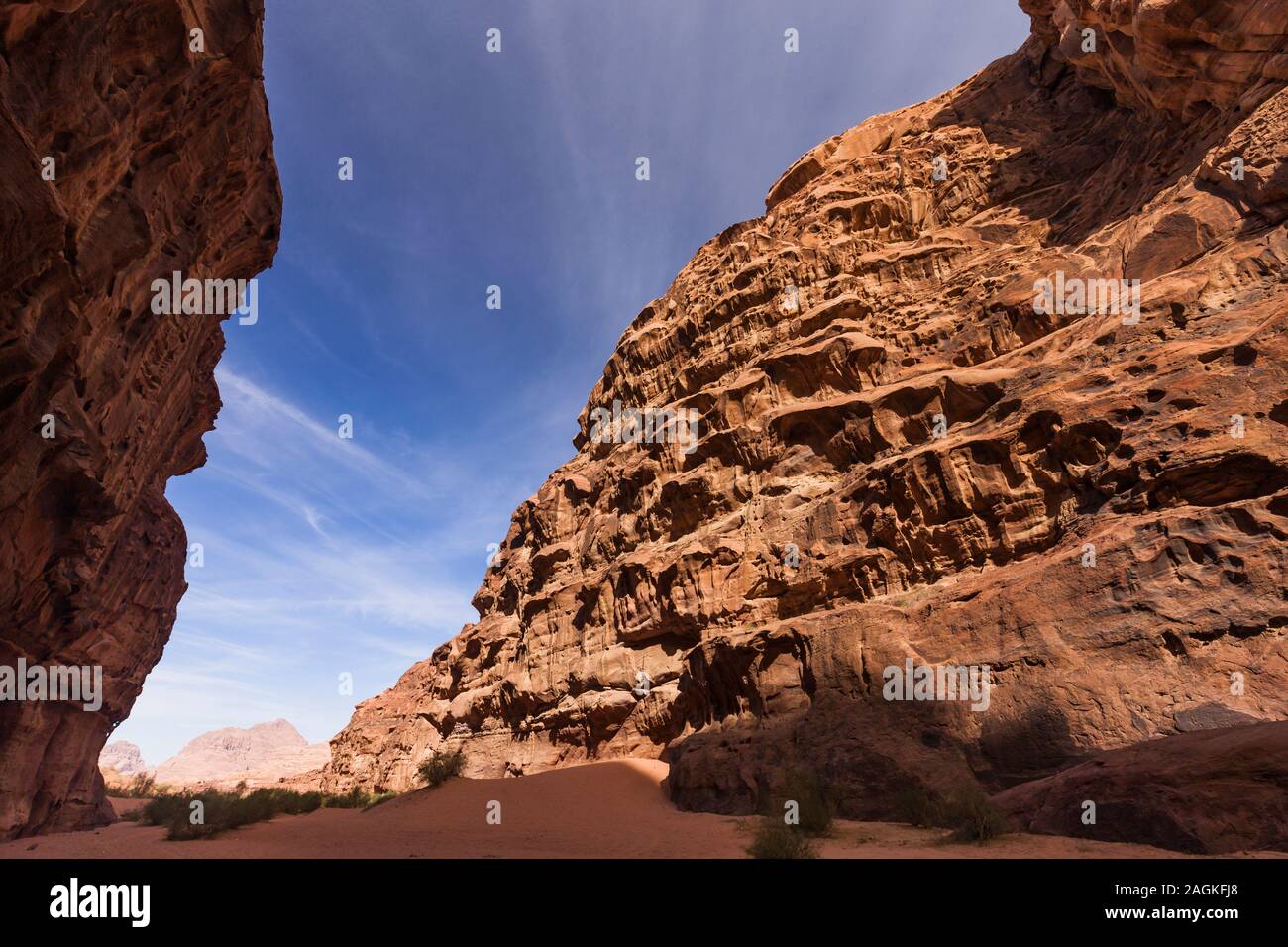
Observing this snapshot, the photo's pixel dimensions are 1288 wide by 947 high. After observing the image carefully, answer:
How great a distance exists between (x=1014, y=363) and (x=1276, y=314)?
19.7 feet

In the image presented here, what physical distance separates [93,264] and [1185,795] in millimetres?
19192

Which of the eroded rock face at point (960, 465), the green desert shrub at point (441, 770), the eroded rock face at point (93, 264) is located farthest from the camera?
the green desert shrub at point (441, 770)

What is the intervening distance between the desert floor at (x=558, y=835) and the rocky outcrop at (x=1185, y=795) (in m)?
0.28

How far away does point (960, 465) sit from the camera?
16406 millimetres

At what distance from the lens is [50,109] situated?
9719 mm

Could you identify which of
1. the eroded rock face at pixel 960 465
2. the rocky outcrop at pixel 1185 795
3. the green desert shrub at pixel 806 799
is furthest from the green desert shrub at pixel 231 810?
the rocky outcrop at pixel 1185 795

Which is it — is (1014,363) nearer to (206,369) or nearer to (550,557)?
(550,557)

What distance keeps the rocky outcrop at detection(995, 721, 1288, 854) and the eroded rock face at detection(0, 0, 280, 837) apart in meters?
16.6

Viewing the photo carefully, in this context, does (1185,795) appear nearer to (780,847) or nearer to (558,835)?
(780,847)

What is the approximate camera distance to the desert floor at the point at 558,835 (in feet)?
26.5

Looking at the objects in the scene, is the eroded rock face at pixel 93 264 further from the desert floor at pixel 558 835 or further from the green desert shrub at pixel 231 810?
the desert floor at pixel 558 835

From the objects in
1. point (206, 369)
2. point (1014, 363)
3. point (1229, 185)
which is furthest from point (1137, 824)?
point (206, 369)

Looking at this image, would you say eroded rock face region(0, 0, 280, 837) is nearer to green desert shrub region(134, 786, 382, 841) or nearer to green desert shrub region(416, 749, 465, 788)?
green desert shrub region(134, 786, 382, 841)

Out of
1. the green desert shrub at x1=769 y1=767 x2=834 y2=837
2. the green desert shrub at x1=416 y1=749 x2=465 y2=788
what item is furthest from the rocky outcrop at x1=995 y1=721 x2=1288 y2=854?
→ the green desert shrub at x1=416 y1=749 x2=465 y2=788
